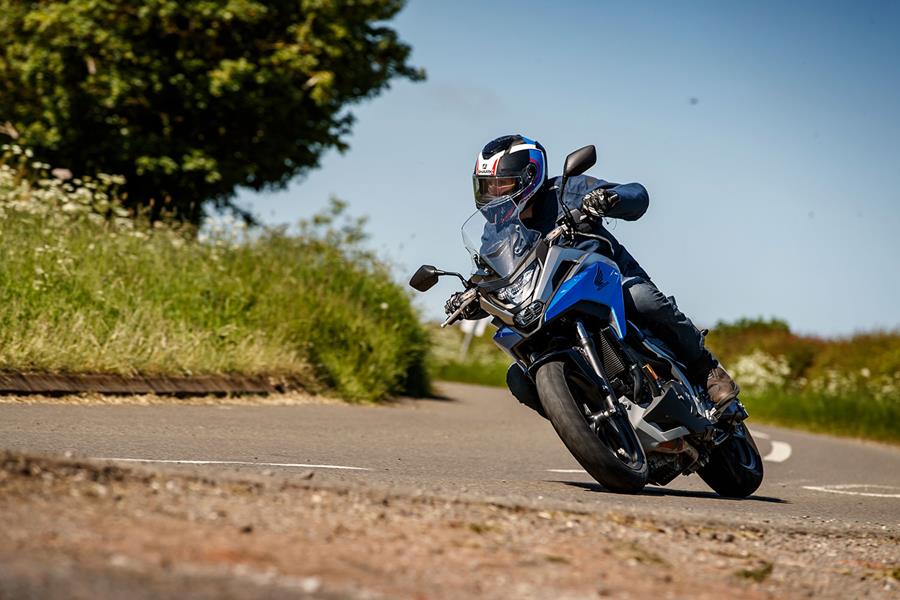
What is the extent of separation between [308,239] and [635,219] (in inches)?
371

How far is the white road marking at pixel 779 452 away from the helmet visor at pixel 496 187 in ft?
20.7

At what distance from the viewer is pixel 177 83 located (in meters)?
23.0

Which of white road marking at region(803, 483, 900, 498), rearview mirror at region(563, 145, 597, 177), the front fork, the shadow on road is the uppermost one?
rearview mirror at region(563, 145, 597, 177)

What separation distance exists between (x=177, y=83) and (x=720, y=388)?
18066mm

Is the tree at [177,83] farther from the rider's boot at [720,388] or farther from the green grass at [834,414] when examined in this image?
the rider's boot at [720,388]

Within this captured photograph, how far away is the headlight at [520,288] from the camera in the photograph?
609 centimetres

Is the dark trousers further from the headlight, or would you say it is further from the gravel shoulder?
the gravel shoulder

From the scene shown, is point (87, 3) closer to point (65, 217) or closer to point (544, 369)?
point (65, 217)

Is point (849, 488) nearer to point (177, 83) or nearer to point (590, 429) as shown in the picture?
point (590, 429)

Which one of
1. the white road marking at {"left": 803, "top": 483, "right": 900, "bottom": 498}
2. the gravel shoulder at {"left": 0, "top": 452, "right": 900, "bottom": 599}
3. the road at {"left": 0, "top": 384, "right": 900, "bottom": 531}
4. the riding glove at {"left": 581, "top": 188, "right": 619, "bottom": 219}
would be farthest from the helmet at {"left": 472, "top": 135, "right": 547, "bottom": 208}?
the white road marking at {"left": 803, "top": 483, "right": 900, "bottom": 498}

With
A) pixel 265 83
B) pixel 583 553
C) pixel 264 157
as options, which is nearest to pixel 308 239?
pixel 265 83

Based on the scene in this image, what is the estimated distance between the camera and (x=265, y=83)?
23203mm

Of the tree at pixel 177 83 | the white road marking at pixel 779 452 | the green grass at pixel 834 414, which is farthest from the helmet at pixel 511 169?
the tree at pixel 177 83

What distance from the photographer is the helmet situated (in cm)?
640
